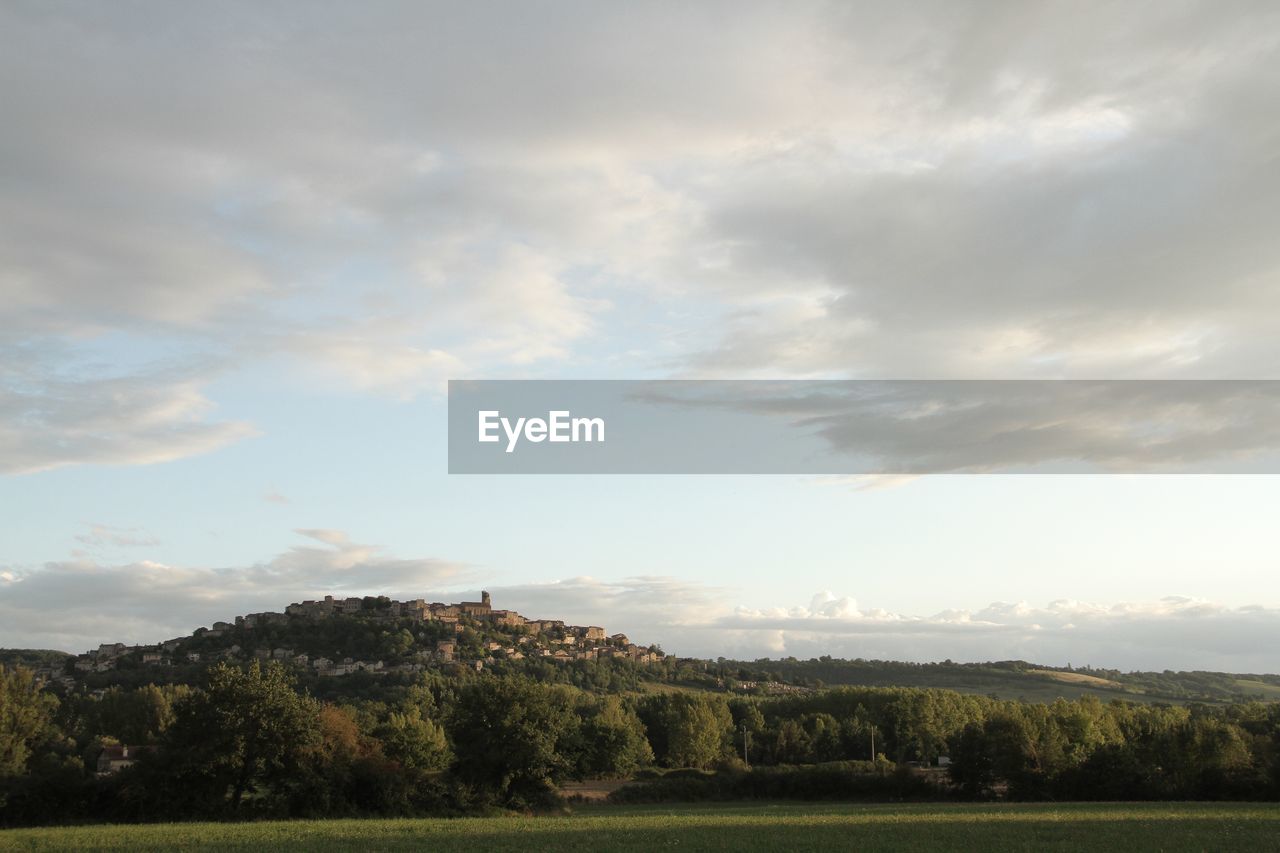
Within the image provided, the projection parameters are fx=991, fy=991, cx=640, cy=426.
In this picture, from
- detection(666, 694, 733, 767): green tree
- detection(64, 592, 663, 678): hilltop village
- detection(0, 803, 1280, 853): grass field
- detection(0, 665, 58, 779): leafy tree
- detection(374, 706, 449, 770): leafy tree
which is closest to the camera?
detection(0, 803, 1280, 853): grass field

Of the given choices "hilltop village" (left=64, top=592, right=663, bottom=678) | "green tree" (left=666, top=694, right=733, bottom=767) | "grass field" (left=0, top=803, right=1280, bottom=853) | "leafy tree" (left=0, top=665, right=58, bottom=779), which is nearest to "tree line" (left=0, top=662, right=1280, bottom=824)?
"leafy tree" (left=0, top=665, right=58, bottom=779)

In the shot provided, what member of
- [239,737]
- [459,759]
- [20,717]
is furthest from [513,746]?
[20,717]

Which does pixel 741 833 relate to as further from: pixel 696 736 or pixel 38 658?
pixel 38 658

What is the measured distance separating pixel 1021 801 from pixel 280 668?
47.5 m

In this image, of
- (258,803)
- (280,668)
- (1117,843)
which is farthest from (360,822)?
(1117,843)

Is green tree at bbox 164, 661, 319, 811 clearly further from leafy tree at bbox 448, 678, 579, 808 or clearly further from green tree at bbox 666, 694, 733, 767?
green tree at bbox 666, 694, 733, 767

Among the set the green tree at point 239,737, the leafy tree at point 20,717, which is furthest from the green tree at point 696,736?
the leafy tree at point 20,717

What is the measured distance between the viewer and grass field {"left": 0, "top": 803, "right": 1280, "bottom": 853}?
35.8 meters

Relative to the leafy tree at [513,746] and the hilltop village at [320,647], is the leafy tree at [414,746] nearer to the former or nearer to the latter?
the leafy tree at [513,746]

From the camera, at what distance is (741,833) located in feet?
133

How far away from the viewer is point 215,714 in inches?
1955

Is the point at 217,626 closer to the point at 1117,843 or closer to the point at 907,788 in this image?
the point at 907,788

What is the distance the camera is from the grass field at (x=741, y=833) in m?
35.8

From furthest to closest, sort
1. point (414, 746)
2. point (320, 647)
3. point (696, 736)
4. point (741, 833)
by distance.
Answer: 1. point (320, 647)
2. point (696, 736)
3. point (414, 746)
4. point (741, 833)
